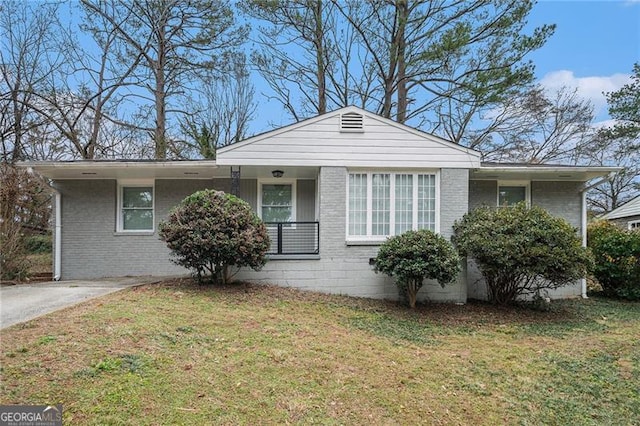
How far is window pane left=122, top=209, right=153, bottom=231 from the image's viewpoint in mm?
10039

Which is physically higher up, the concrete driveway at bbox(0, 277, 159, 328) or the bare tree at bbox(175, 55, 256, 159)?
the bare tree at bbox(175, 55, 256, 159)

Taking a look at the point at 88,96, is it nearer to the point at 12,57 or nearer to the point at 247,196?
the point at 12,57

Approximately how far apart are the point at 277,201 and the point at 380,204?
3.19 meters

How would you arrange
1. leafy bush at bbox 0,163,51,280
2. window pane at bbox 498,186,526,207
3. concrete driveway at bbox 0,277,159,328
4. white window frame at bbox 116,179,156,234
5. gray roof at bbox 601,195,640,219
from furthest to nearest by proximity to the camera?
1. gray roof at bbox 601,195,640,219
2. window pane at bbox 498,186,526,207
3. white window frame at bbox 116,179,156,234
4. leafy bush at bbox 0,163,51,280
5. concrete driveway at bbox 0,277,159,328

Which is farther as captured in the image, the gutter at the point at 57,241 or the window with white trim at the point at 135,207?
the window with white trim at the point at 135,207

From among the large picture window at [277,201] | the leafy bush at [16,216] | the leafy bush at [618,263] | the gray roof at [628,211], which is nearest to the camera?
the leafy bush at [16,216]

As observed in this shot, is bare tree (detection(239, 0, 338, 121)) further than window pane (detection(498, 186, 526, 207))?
Yes

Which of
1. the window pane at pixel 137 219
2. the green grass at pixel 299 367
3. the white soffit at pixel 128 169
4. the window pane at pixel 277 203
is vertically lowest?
the green grass at pixel 299 367

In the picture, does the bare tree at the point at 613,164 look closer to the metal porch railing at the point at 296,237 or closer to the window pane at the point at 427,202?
the window pane at the point at 427,202

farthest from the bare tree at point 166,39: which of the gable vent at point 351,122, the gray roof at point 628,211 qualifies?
the gray roof at point 628,211

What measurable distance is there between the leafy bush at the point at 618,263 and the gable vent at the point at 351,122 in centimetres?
696

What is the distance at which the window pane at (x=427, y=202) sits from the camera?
27.8 ft

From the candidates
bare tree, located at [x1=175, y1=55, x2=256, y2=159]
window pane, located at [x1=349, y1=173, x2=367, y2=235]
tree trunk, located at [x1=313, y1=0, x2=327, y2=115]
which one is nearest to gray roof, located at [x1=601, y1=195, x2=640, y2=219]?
window pane, located at [x1=349, y1=173, x2=367, y2=235]

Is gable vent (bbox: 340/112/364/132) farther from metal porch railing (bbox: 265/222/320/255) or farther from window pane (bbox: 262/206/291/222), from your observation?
window pane (bbox: 262/206/291/222)
